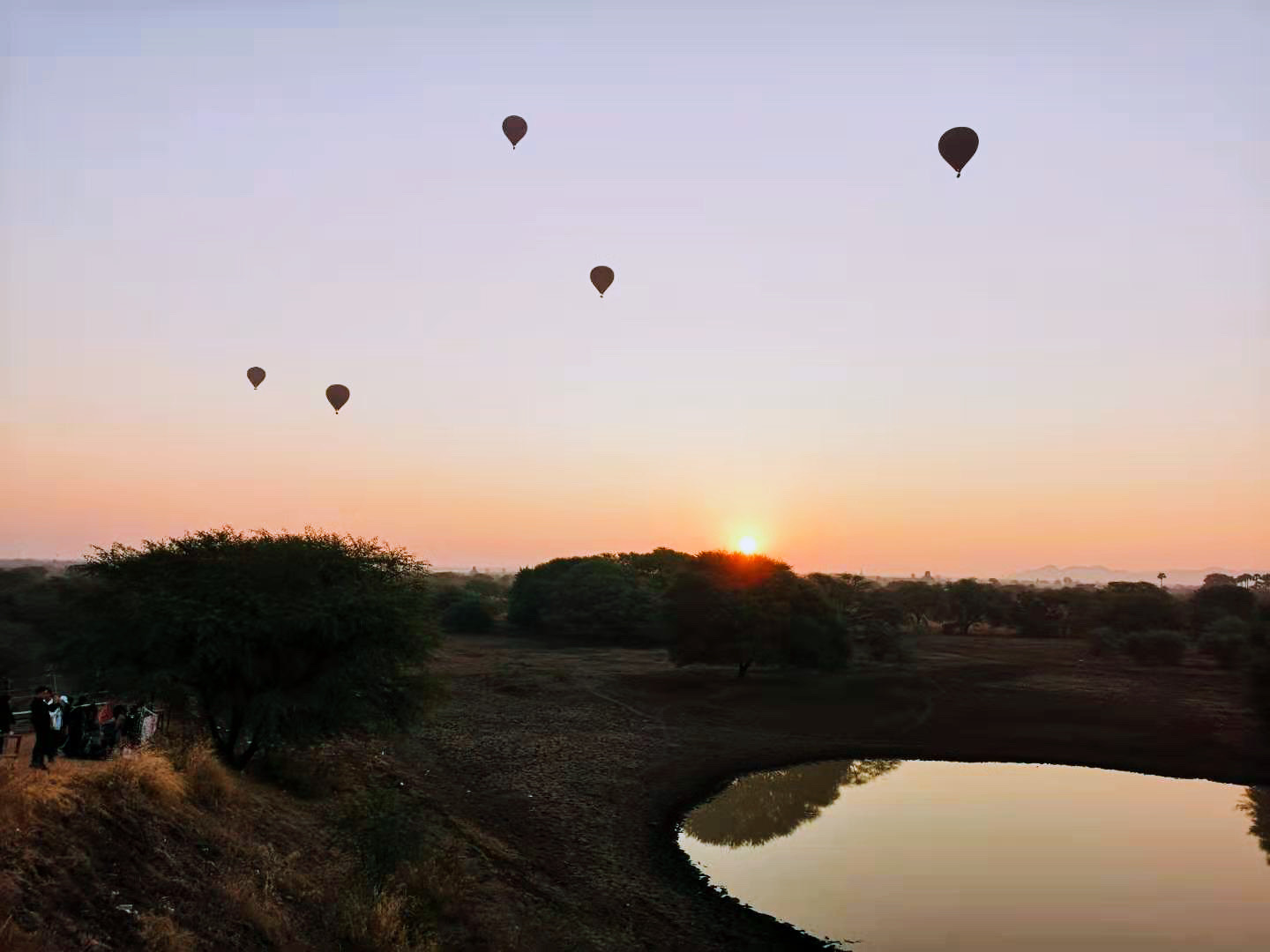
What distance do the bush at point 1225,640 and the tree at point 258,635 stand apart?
66.8 metres

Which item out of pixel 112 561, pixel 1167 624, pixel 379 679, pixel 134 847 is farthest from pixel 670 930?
pixel 1167 624

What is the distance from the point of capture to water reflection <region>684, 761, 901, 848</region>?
31531 millimetres

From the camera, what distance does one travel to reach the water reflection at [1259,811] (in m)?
31.2

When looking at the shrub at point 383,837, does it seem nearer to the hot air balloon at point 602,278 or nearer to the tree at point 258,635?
the tree at point 258,635

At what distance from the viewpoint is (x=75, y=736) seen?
20141 mm

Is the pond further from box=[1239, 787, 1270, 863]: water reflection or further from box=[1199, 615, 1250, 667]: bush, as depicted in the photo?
box=[1199, 615, 1250, 667]: bush

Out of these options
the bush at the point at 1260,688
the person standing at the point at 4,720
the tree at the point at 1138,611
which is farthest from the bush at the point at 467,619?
the person standing at the point at 4,720

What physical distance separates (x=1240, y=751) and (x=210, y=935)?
48.8 m

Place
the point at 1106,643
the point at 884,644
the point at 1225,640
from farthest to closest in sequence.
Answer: the point at 1106,643, the point at 884,644, the point at 1225,640

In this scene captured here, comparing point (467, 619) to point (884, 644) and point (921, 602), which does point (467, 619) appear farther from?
point (921, 602)

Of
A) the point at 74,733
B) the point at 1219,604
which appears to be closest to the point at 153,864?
the point at 74,733

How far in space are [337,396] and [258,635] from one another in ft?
75.0

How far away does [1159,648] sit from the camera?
230 feet

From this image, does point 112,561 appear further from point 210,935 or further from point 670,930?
point 670,930
